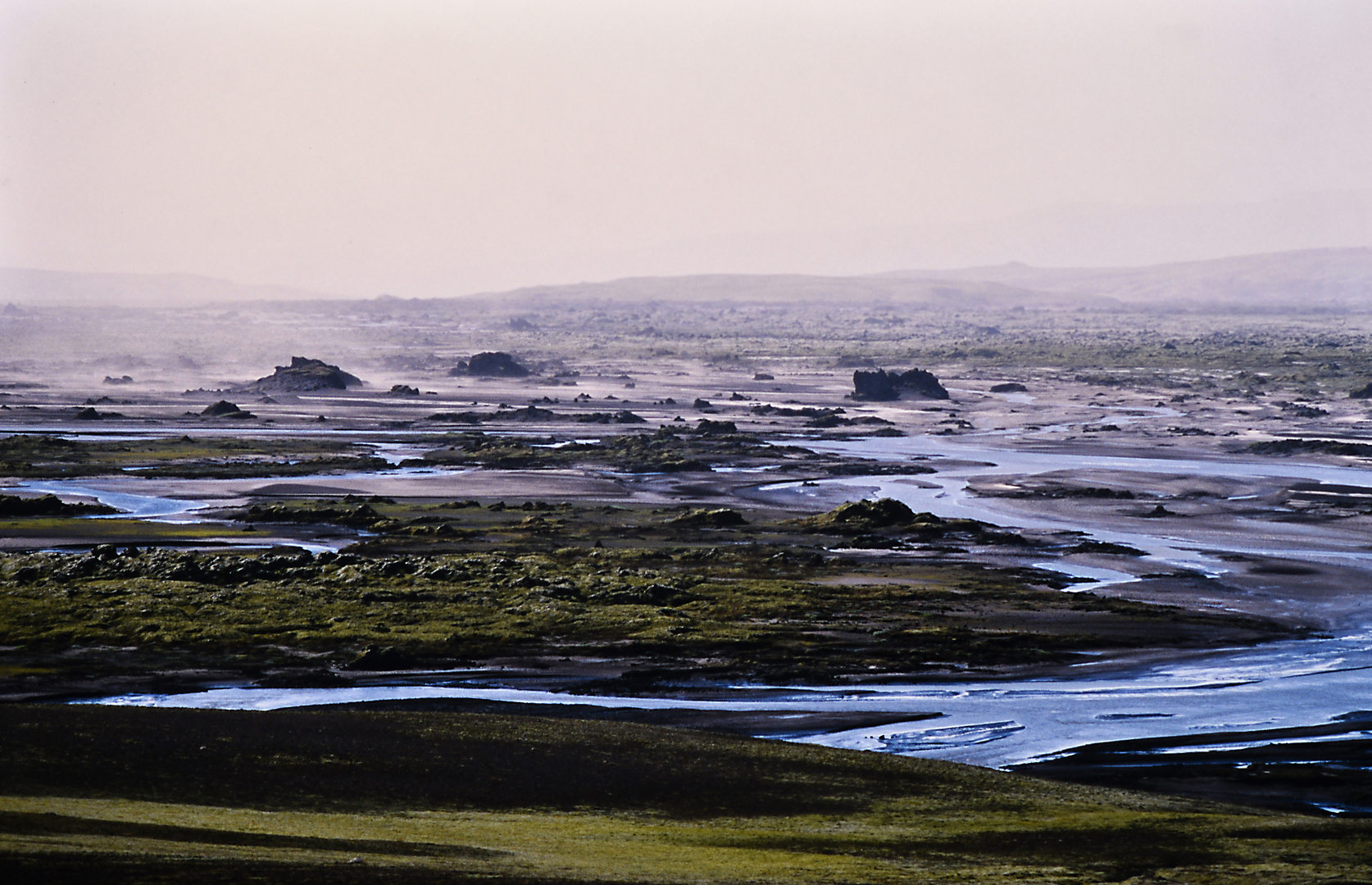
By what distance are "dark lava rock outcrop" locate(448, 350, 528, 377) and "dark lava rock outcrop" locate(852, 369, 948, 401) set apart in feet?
131

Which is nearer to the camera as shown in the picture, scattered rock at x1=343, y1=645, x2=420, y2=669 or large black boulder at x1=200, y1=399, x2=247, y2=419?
scattered rock at x1=343, y1=645, x2=420, y2=669

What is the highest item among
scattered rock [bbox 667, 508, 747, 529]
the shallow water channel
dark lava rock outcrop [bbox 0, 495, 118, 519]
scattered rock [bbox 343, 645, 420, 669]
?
dark lava rock outcrop [bbox 0, 495, 118, 519]

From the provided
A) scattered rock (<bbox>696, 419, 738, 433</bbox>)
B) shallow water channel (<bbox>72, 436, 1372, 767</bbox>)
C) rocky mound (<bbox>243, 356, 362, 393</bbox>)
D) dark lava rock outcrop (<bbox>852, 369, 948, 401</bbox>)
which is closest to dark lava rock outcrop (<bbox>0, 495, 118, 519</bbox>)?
shallow water channel (<bbox>72, 436, 1372, 767</bbox>)

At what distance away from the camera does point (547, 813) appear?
898 inches

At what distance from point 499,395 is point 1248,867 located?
346 feet

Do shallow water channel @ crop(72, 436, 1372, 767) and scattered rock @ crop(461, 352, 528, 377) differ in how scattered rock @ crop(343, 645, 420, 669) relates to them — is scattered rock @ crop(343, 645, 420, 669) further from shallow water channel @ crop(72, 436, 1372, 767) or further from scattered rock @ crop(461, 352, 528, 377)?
scattered rock @ crop(461, 352, 528, 377)

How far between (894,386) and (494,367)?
150 ft

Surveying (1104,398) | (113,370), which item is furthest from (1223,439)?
(113,370)

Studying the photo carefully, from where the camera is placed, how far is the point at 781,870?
19281 mm

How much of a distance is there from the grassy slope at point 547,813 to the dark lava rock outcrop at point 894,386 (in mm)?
89237

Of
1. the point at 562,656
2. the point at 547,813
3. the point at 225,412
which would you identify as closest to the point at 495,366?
the point at 225,412

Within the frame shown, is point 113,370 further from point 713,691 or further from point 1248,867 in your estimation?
point 1248,867

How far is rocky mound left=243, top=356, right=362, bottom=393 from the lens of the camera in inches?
4783

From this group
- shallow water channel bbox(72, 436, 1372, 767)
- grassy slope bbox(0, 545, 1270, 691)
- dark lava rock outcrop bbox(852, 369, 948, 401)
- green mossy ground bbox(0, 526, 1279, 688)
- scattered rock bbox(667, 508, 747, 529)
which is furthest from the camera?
dark lava rock outcrop bbox(852, 369, 948, 401)
